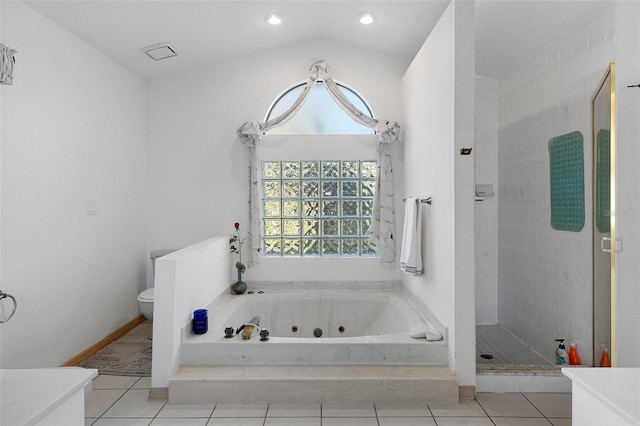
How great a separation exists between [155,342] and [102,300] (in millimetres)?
1121

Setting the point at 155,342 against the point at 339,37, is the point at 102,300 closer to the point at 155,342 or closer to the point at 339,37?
the point at 155,342

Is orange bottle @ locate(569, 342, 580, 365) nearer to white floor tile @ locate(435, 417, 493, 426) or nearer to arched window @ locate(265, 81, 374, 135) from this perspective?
white floor tile @ locate(435, 417, 493, 426)

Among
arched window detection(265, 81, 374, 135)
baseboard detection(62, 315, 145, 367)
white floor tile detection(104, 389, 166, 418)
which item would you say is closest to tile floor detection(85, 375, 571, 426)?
white floor tile detection(104, 389, 166, 418)

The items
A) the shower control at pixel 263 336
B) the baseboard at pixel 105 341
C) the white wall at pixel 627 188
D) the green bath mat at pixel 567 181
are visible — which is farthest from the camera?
the baseboard at pixel 105 341

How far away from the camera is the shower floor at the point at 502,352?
2.62m

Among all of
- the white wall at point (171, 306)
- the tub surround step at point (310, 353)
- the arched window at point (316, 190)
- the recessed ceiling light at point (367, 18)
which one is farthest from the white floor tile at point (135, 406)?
the recessed ceiling light at point (367, 18)

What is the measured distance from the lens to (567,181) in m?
2.67

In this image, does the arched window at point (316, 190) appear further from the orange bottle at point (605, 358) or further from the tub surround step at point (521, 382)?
the orange bottle at point (605, 358)

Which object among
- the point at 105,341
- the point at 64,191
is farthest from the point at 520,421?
the point at 64,191

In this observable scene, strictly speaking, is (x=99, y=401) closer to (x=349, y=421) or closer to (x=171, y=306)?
(x=171, y=306)

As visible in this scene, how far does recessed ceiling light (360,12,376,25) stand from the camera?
2.97 m

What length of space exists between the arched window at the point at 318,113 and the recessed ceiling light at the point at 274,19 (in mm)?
674

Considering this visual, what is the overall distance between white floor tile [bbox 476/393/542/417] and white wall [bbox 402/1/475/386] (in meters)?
0.14

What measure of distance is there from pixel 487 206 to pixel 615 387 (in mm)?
2856
